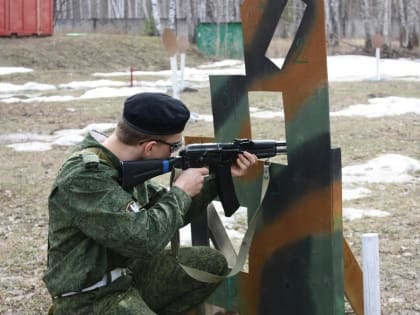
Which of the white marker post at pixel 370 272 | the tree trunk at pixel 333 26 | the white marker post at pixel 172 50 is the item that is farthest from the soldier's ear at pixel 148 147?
the tree trunk at pixel 333 26

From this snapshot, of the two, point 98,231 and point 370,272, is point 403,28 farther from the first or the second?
point 98,231

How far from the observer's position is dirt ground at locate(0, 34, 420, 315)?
426 cm

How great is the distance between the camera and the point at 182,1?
45281mm

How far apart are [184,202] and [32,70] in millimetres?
20367

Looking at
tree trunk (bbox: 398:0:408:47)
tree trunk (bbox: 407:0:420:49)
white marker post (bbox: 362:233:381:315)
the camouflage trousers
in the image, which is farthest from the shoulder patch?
tree trunk (bbox: 398:0:408:47)

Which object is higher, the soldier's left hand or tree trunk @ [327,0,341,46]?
tree trunk @ [327,0,341,46]

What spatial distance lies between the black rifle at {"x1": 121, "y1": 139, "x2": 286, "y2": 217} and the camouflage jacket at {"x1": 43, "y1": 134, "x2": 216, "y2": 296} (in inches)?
2.6

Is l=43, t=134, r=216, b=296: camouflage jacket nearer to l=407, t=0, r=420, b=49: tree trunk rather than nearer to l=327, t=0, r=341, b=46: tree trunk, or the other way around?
l=407, t=0, r=420, b=49: tree trunk

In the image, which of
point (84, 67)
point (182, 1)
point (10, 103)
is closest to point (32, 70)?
point (84, 67)

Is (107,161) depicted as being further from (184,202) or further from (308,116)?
(308,116)

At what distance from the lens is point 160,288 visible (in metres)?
2.96

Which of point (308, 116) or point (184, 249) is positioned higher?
point (308, 116)

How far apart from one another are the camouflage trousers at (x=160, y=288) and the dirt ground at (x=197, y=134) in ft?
4.04

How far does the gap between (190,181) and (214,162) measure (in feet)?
0.56
